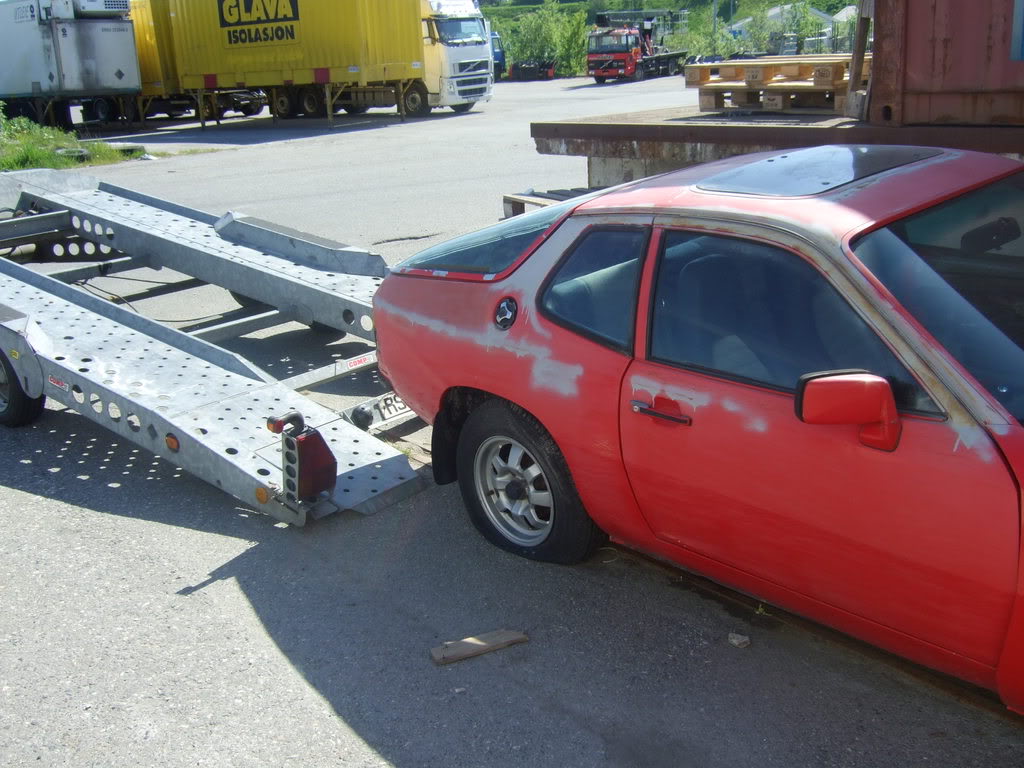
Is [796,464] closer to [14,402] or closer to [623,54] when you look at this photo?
[14,402]

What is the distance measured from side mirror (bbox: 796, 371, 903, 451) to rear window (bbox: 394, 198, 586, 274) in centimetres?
157

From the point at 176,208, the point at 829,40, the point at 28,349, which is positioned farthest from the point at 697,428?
the point at 829,40

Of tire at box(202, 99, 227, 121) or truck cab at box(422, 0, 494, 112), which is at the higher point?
truck cab at box(422, 0, 494, 112)

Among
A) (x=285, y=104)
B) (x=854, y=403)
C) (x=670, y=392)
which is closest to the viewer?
(x=854, y=403)

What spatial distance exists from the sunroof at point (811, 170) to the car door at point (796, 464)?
313mm

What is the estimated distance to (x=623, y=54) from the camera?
4259 cm

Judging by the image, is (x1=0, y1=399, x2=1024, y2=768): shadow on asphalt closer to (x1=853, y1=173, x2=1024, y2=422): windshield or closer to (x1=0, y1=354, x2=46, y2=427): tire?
(x1=853, y1=173, x2=1024, y2=422): windshield

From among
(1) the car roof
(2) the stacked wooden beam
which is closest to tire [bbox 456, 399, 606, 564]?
(1) the car roof

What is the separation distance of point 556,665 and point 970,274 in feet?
6.33

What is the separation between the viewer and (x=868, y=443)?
9.55ft

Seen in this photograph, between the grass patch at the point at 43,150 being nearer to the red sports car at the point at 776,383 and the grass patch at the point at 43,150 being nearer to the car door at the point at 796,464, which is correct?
the red sports car at the point at 776,383

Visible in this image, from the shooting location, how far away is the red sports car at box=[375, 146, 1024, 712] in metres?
2.81

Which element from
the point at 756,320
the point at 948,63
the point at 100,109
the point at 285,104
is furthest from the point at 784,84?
the point at 100,109

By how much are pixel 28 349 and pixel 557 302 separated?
10.4 ft
